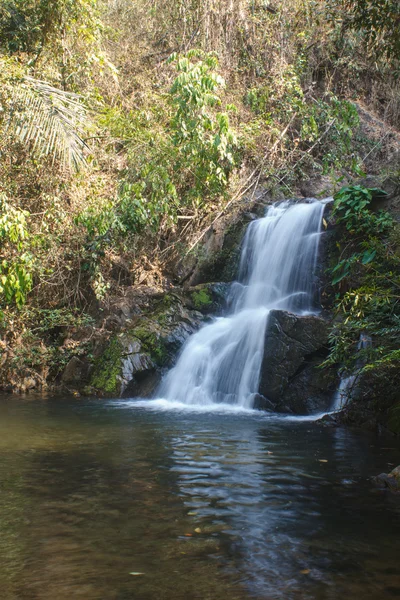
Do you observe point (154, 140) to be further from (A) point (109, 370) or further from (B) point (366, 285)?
(B) point (366, 285)

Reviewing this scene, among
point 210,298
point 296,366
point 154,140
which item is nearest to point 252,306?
point 210,298

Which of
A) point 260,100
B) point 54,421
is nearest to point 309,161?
point 260,100

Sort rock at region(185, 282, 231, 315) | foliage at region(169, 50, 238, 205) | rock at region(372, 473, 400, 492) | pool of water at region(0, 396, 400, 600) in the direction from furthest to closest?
rock at region(185, 282, 231, 315)
foliage at region(169, 50, 238, 205)
rock at region(372, 473, 400, 492)
pool of water at region(0, 396, 400, 600)

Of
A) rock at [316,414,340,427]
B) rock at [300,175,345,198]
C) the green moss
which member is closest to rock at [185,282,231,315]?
the green moss

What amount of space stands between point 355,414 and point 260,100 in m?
11.5

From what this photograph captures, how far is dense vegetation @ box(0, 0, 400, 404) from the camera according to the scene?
10062 mm

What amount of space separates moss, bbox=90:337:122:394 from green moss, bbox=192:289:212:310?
2.05 m

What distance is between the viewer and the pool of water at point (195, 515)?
352cm

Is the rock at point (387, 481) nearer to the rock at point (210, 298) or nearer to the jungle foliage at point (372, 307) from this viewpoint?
the jungle foliage at point (372, 307)

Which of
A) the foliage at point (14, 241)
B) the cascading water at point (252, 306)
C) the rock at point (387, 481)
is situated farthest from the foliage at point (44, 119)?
the rock at point (387, 481)

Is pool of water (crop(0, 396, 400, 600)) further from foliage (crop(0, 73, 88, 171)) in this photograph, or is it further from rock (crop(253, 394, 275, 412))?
foliage (crop(0, 73, 88, 171))

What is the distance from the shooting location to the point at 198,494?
531 centimetres

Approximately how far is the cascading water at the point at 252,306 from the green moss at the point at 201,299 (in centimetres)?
55

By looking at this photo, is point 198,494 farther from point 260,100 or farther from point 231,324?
point 260,100
